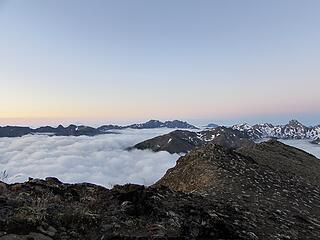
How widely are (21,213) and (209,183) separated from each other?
1231cm

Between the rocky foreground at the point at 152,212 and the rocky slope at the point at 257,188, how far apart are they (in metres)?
0.06

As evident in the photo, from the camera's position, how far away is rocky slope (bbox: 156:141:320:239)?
1411cm

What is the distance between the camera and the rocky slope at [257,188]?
1411 centimetres

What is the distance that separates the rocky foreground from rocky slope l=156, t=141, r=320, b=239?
0.21ft

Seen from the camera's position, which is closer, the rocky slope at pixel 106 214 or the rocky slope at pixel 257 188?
the rocky slope at pixel 106 214

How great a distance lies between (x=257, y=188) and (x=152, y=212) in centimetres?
1055

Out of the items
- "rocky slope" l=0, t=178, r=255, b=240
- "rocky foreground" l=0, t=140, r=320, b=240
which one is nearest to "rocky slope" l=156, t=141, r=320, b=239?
"rocky foreground" l=0, t=140, r=320, b=240

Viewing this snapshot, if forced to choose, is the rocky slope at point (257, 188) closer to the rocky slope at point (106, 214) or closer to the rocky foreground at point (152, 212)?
the rocky foreground at point (152, 212)

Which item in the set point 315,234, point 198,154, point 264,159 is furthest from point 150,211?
point 264,159

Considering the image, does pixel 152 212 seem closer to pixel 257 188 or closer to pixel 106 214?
pixel 106 214

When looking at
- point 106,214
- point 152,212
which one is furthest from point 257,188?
point 106,214

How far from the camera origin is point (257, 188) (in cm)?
2053

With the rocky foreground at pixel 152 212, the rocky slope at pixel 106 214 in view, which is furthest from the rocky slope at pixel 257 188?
the rocky slope at pixel 106 214

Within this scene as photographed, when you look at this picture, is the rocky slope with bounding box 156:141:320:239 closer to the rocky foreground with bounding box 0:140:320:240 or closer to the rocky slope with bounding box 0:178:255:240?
the rocky foreground with bounding box 0:140:320:240
